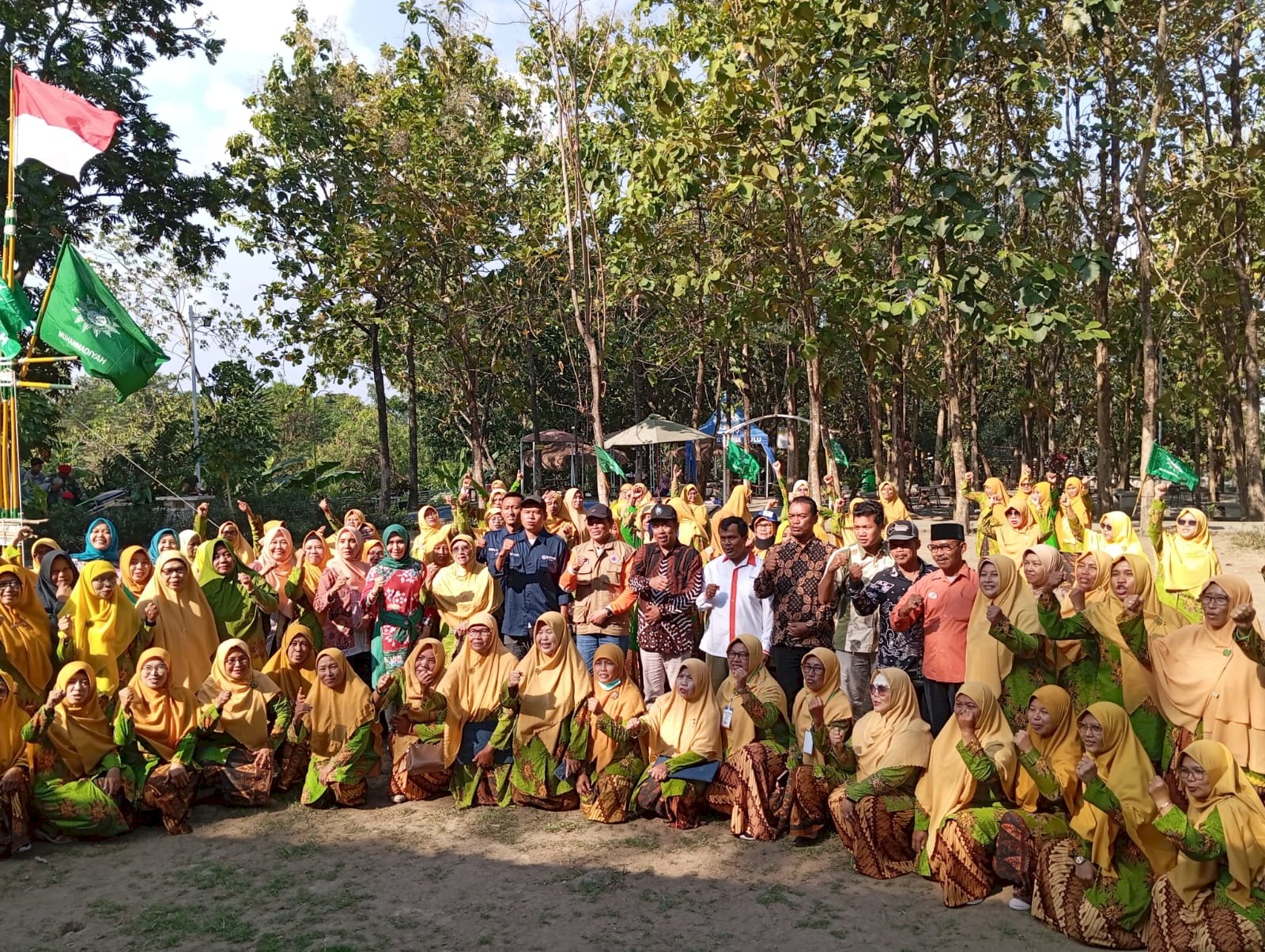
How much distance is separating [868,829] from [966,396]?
19683mm

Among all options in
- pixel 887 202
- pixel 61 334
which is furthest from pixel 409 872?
pixel 887 202

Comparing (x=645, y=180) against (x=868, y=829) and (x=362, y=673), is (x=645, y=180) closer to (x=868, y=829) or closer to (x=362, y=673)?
(x=362, y=673)

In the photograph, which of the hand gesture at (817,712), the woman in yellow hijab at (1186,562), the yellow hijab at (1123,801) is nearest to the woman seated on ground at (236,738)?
the hand gesture at (817,712)

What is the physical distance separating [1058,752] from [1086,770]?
0.47m

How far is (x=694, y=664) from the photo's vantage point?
218 inches

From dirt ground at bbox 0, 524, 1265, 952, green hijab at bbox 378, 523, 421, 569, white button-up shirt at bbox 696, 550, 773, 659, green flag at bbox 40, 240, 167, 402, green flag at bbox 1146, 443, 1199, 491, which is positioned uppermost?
green flag at bbox 40, 240, 167, 402

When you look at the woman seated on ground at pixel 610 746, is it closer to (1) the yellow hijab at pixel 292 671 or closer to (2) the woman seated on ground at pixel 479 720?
(2) the woman seated on ground at pixel 479 720

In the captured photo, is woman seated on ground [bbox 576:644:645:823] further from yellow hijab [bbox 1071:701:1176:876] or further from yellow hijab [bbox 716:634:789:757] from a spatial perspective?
yellow hijab [bbox 1071:701:1176:876]

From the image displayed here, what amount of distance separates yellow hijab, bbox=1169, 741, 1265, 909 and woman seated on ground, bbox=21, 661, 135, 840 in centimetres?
486

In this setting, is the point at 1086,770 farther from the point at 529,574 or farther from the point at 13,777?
the point at 13,777

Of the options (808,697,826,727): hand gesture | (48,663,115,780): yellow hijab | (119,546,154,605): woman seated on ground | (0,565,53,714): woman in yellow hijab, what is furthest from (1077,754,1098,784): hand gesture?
(119,546,154,605): woman seated on ground

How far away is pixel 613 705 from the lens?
228 inches

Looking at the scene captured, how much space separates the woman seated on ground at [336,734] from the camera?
586 centimetres

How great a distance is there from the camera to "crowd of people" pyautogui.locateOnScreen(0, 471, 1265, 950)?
13.9ft
